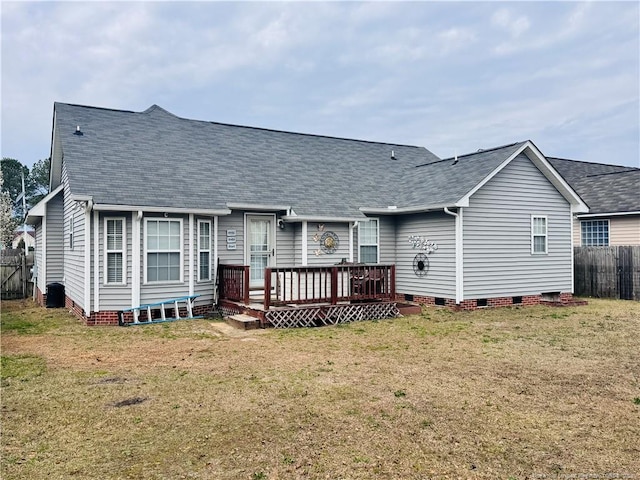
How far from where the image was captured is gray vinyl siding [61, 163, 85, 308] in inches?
479

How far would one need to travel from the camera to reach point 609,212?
62.1 ft

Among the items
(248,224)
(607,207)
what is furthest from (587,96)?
(248,224)

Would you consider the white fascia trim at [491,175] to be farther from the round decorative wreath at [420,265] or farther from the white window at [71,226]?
the white window at [71,226]

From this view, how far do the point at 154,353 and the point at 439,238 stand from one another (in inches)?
371

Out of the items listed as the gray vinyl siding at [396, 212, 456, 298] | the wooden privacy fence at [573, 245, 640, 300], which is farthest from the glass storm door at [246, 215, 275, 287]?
the wooden privacy fence at [573, 245, 640, 300]

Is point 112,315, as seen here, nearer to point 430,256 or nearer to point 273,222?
point 273,222

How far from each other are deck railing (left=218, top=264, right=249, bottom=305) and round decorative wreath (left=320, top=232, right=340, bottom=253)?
3160 millimetres

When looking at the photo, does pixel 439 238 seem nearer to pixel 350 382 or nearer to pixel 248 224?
pixel 248 224

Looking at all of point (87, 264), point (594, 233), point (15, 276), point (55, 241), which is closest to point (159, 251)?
point (87, 264)

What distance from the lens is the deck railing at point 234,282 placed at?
1180 centimetres

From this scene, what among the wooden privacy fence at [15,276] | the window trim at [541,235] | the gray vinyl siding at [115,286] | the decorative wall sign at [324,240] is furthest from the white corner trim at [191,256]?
the window trim at [541,235]

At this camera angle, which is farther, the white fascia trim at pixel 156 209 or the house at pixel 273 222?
the house at pixel 273 222

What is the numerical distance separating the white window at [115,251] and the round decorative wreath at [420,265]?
8.86 meters

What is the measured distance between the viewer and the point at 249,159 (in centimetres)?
1633
